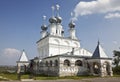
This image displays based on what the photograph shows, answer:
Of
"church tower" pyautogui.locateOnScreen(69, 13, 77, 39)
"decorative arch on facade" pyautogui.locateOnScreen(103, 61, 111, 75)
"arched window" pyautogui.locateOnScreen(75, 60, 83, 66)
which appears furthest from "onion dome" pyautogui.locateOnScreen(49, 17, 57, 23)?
"decorative arch on facade" pyautogui.locateOnScreen(103, 61, 111, 75)

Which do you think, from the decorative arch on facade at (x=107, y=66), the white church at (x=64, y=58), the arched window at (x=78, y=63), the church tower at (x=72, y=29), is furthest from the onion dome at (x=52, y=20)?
the decorative arch on facade at (x=107, y=66)

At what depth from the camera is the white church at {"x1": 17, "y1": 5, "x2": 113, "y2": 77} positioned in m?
38.5

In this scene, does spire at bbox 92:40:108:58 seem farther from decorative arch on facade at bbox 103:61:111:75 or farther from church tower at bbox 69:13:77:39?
church tower at bbox 69:13:77:39

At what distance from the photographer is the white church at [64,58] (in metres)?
38.5

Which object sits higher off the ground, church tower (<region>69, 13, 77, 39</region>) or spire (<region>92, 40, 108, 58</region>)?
church tower (<region>69, 13, 77, 39</region>)

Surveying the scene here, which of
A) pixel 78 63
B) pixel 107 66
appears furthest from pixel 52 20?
pixel 107 66

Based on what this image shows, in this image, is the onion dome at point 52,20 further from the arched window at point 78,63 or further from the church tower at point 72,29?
the arched window at point 78,63

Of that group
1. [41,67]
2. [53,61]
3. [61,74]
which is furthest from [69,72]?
[41,67]

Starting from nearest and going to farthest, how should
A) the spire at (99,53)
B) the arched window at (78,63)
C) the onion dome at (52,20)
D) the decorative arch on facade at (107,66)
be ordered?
the decorative arch on facade at (107,66)
the spire at (99,53)
the arched window at (78,63)
the onion dome at (52,20)

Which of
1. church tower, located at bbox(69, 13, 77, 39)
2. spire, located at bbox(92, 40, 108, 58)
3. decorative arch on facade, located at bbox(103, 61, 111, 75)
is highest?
church tower, located at bbox(69, 13, 77, 39)

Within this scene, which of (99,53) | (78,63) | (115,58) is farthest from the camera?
(115,58)

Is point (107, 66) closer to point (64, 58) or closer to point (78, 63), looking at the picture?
point (78, 63)

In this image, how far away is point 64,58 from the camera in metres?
39.5

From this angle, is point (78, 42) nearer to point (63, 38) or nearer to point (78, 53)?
point (63, 38)
